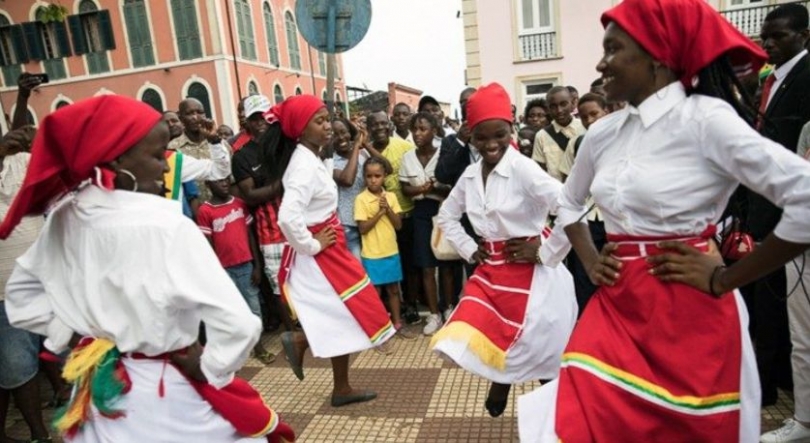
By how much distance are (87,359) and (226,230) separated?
3.05 meters

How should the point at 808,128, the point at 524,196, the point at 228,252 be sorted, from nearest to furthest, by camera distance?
the point at 808,128 → the point at 524,196 → the point at 228,252

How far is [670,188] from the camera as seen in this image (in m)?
1.68

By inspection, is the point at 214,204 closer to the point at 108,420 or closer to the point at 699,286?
the point at 108,420

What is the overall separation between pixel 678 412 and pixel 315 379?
3.12 meters

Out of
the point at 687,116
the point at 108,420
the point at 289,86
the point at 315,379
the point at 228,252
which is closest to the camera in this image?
the point at 687,116

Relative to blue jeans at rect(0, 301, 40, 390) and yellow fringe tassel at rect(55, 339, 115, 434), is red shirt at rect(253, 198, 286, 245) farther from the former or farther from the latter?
yellow fringe tassel at rect(55, 339, 115, 434)

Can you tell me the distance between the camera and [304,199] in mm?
3488

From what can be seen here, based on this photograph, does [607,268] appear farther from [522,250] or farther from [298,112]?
[298,112]

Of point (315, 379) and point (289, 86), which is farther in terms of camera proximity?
point (289, 86)

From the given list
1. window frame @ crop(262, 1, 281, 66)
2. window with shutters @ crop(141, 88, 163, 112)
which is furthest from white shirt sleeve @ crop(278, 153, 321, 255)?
window frame @ crop(262, 1, 281, 66)

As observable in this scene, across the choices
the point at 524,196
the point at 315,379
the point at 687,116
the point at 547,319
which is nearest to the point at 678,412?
the point at 687,116

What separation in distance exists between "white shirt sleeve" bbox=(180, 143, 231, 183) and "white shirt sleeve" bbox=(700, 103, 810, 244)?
131 inches

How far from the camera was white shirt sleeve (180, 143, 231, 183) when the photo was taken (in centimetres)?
387

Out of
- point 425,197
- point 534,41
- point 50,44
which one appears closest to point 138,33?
point 50,44
